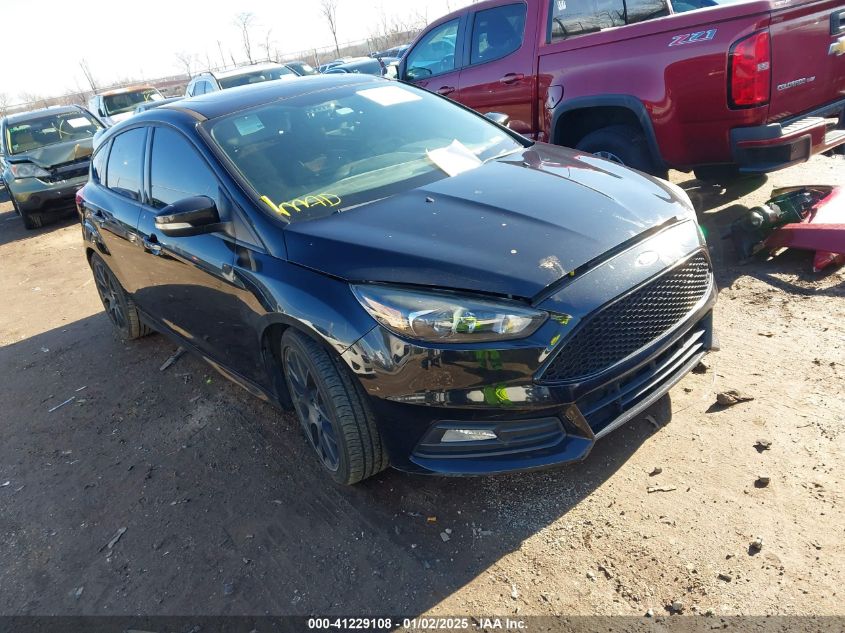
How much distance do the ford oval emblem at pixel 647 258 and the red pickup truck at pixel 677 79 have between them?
228 centimetres

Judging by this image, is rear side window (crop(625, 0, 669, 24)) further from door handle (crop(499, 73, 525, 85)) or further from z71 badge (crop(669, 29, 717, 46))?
z71 badge (crop(669, 29, 717, 46))

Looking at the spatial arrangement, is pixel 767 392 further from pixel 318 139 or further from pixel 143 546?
pixel 143 546

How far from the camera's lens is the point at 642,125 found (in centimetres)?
475

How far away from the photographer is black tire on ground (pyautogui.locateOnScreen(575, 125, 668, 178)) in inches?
194

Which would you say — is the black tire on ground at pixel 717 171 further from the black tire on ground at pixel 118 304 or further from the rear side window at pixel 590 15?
the black tire on ground at pixel 118 304

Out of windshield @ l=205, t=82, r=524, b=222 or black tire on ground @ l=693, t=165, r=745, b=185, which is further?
black tire on ground @ l=693, t=165, r=745, b=185

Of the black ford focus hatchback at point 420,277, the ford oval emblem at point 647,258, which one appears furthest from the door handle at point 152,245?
the ford oval emblem at point 647,258

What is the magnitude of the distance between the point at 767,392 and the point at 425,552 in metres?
1.88

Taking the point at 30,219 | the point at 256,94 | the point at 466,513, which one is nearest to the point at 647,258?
the point at 466,513

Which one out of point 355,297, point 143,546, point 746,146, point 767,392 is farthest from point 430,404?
point 746,146

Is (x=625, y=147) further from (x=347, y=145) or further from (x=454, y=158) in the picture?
(x=347, y=145)

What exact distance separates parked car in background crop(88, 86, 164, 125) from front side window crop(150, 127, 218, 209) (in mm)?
13194

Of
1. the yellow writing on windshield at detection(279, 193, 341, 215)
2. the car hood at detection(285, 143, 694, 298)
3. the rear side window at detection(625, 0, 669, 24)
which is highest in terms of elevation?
the rear side window at detection(625, 0, 669, 24)

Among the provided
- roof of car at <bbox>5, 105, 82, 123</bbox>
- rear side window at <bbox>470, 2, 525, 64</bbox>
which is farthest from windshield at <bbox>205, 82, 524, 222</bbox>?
roof of car at <bbox>5, 105, 82, 123</bbox>
